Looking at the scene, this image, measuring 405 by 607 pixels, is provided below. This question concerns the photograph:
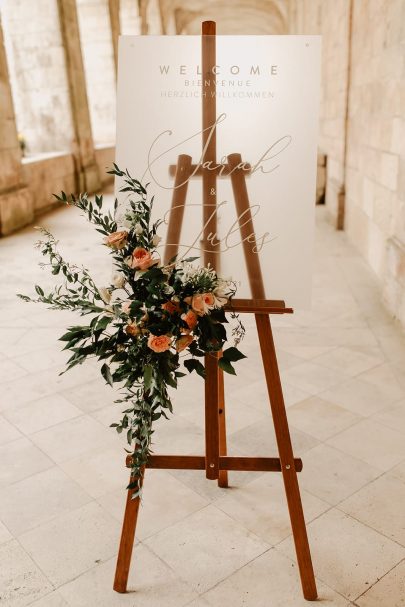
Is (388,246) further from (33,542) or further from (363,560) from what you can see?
(33,542)

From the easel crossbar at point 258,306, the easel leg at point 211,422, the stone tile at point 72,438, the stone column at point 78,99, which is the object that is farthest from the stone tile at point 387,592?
the stone column at point 78,99

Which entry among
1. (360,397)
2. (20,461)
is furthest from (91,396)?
(360,397)

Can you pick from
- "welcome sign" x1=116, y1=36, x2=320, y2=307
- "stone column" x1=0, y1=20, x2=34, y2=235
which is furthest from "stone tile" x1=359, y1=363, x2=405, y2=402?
"stone column" x1=0, y1=20, x2=34, y2=235

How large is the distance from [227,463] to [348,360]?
1.87 meters

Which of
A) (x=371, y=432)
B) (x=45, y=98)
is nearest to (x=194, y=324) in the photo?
(x=371, y=432)

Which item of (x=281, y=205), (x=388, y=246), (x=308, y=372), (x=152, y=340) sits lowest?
(x=308, y=372)

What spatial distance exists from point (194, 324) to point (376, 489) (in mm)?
1250

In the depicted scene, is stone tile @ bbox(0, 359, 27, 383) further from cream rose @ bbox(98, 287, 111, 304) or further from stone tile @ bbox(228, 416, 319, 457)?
cream rose @ bbox(98, 287, 111, 304)

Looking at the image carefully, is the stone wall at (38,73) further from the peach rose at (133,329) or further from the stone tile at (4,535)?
the peach rose at (133,329)

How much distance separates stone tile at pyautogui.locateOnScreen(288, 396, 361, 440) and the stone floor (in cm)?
1

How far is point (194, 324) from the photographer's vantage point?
5.49 feet

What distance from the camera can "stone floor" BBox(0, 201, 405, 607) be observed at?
190 cm

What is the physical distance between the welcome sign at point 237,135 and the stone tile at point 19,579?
123 cm

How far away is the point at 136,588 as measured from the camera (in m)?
1.89
